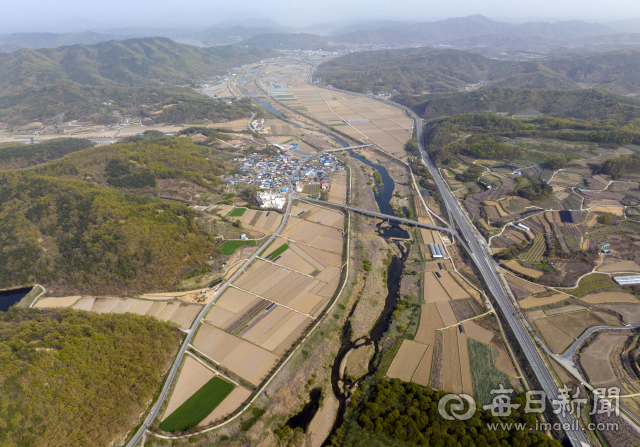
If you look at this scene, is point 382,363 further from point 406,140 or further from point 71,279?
point 406,140

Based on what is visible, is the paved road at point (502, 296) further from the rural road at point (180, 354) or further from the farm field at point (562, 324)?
the rural road at point (180, 354)

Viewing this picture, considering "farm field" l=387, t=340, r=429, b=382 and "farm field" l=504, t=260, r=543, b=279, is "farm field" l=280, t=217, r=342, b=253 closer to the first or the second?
"farm field" l=387, t=340, r=429, b=382

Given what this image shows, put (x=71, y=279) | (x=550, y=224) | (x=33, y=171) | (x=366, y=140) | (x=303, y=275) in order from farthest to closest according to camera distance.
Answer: (x=366, y=140)
(x=33, y=171)
(x=550, y=224)
(x=303, y=275)
(x=71, y=279)

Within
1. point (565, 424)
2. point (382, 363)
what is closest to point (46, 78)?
point (382, 363)

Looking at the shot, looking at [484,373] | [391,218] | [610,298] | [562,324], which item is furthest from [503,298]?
[391,218]

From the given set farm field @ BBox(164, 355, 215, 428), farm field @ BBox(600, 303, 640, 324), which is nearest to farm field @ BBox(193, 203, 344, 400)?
farm field @ BBox(164, 355, 215, 428)

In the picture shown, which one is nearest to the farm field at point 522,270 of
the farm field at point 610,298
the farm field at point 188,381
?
the farm field at point 610,298
